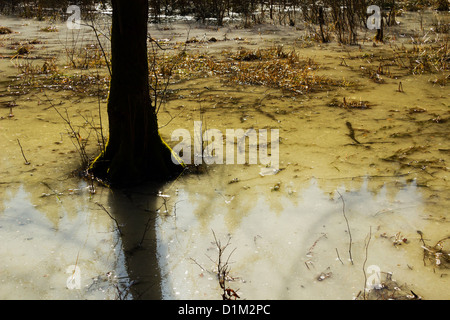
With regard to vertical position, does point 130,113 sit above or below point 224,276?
above

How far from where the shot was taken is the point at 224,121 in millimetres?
5031

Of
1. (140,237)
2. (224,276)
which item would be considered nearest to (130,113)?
(140,237)

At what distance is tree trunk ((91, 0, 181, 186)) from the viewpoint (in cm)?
350

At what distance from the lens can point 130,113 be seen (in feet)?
11.8

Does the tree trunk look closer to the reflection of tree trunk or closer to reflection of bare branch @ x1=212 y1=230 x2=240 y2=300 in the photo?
the reflection of tree trunk

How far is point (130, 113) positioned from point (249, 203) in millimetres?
1172

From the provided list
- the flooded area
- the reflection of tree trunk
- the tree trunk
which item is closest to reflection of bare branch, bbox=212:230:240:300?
the flooded area

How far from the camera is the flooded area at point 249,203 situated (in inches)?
99.9

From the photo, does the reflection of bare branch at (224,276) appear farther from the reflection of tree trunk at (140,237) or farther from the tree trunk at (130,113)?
the tree trunk at (130,113)

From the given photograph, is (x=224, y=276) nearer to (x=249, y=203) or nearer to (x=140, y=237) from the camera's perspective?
(x=140, y=237)

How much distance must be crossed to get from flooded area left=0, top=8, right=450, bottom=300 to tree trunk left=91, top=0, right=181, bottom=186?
0.62 ft
